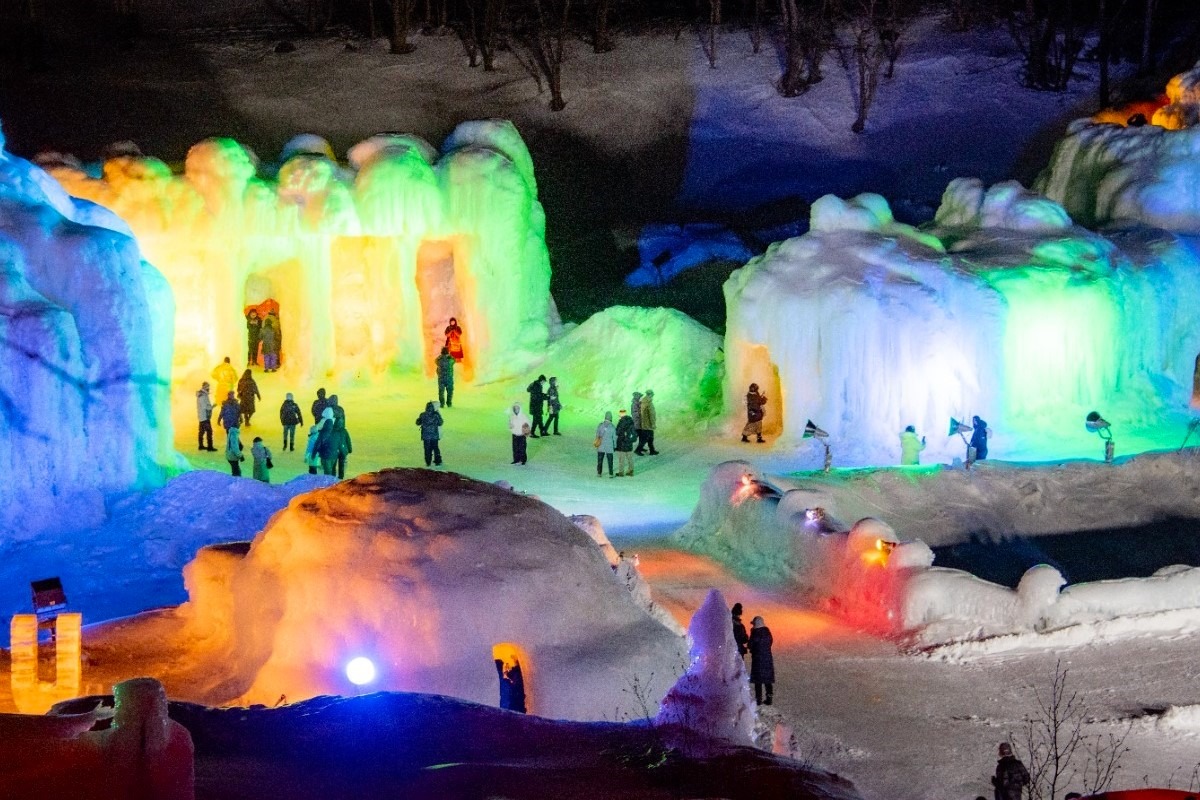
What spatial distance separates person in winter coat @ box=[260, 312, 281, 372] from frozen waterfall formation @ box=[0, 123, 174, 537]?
29.3 feet

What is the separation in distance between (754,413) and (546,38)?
67.9 ft

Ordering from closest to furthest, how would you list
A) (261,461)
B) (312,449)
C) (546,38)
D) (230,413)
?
(261,461) → (312,449) → (230,413) → (546,38)

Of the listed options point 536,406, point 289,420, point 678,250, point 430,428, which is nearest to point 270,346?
point 289,420

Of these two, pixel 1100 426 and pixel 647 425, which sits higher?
pixel 1100 426

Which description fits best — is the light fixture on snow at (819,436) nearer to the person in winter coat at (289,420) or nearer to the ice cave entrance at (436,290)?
the person in winter coat at (289,420)

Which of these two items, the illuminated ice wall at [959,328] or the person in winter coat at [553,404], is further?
the person in winter coat at [553,404]

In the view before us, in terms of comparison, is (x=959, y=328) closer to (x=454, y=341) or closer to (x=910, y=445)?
(x=910, y=445)

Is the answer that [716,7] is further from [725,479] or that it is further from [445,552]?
[445,552]

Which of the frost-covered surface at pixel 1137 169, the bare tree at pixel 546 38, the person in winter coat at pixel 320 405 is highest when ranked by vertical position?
the bare tree at pixel 546 38

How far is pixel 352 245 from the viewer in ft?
107

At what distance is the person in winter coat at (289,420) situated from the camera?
82.5ft

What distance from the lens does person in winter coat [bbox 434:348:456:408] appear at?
95.1 feet

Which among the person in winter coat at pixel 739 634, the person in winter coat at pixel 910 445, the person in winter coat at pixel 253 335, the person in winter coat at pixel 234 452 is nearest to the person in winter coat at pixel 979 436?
the person in winter coat at pixel 910 445

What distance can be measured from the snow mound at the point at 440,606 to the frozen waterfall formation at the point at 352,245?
16048 millimetres
